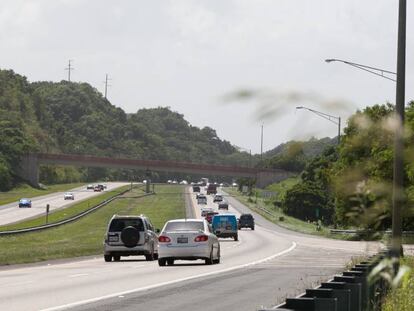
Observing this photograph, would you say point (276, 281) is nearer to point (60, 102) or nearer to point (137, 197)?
point (60, 102)

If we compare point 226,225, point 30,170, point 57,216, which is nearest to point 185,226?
point 226,225

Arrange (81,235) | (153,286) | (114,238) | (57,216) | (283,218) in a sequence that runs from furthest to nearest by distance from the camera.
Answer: (283,218)
(57,216)
(81,235)
(114,238)
(153,286)

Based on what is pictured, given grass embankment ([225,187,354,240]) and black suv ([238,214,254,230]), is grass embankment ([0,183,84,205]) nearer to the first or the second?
grass embankment ([225,187,354,240])

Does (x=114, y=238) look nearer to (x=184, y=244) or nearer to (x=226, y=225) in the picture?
(x=184, y=244)

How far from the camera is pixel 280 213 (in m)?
138

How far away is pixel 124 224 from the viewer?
41.1 m

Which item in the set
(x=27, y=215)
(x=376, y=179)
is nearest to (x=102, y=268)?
(x=376, y=179)

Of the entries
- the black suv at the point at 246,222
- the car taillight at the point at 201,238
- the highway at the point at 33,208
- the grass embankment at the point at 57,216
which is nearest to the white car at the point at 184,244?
the car taillight at the point at 201,238

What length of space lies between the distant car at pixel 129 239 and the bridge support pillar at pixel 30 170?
14193 centimetres

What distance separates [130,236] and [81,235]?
113 feet

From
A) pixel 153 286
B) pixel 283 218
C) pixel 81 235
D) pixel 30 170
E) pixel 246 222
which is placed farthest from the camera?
pixel 30 170

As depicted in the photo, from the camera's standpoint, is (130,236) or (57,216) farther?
(57,216)

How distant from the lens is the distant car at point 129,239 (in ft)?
129

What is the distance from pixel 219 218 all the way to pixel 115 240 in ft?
119
